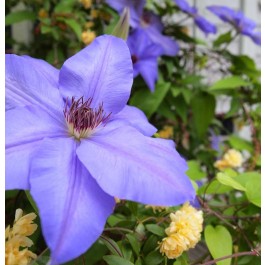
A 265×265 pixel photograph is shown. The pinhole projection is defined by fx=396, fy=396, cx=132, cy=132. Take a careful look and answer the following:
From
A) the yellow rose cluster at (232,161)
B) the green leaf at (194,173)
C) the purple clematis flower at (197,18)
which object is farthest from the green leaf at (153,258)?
the purple clematis flower at (197,18)

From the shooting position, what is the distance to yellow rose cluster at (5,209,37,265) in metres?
0.29

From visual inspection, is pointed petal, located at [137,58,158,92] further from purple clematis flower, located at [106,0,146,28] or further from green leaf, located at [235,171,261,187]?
green leaf, located at [235,171,261,187]

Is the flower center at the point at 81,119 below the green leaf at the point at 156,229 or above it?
above

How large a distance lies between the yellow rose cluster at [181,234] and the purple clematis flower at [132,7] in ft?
1.65

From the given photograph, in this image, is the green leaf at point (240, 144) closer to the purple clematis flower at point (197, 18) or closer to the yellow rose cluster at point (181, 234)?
the purple clematis flower at point (197, 18)

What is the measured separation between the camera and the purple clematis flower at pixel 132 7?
2.67 feet

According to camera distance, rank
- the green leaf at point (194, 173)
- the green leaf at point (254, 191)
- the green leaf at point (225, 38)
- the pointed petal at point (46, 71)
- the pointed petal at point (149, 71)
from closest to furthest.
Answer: the pointed petal at point (46, 71) < the green leaf at point (254, 191) < the green leaf at point (194, 173) < the pointed petal at point (149, 71) < the green leaf at point (225, 38)

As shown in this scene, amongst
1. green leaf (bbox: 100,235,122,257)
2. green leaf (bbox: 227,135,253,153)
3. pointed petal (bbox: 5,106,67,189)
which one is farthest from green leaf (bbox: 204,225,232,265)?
green leaf (bbox: 227,135,253,153)

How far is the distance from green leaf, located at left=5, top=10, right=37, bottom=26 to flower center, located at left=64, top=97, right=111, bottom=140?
0.50 m

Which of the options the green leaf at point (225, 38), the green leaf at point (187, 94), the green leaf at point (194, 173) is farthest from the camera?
the green leaf at point (225, 38)

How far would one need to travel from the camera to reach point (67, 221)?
Result: 0.26 meters

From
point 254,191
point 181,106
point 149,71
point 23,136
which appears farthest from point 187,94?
point 23,136

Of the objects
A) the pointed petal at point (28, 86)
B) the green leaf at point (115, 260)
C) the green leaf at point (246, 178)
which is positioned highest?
the pointed petal at point (28, 86)

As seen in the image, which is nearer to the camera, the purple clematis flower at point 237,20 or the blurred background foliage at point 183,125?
the blurred background foliage at point 183,125
